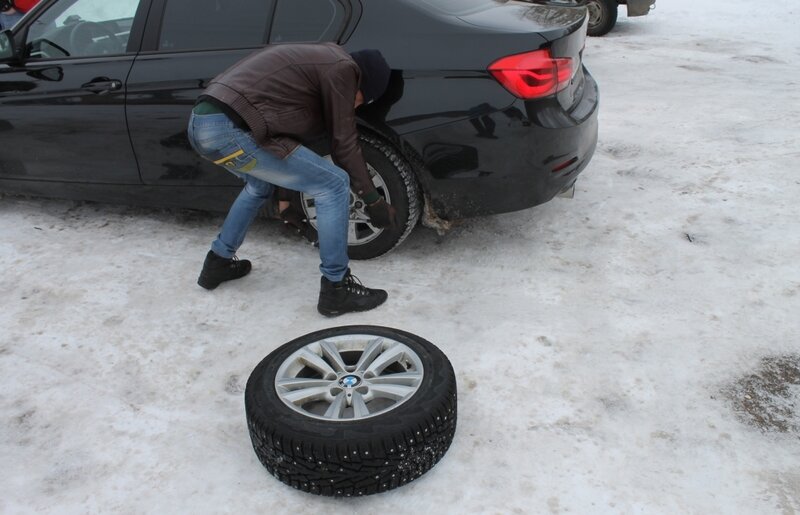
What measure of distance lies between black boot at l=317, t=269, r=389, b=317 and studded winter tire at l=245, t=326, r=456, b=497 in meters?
0.54

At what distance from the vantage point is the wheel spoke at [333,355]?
2.58 metres

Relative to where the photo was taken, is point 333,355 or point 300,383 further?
point 333,355

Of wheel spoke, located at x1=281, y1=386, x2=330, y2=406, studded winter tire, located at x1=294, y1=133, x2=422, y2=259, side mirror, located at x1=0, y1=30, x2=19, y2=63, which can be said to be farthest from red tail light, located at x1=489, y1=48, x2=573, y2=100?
side mirror, located at x1=0, y1=30, x2=19, y2=63

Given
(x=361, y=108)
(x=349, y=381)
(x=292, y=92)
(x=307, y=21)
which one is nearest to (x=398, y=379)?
(x=349, y=381)

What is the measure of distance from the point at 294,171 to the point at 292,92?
340 millimetres

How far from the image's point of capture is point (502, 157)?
11.0 ft

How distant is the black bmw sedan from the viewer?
328cm

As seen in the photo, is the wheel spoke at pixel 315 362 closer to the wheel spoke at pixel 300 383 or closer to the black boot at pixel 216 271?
the wheel spoke at pixel 300 383

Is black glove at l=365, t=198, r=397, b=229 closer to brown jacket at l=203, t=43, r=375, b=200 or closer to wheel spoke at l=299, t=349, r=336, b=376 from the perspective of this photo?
brown jacket at l=203, t=43, r=375, b=200

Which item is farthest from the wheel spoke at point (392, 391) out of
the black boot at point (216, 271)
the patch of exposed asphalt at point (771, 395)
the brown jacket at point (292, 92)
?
the black boot at point (216, 271)

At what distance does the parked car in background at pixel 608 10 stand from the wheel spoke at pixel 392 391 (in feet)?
28.6

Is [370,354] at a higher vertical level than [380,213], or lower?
lower

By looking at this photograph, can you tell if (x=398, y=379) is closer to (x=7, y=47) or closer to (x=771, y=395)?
(x=771, y=395)

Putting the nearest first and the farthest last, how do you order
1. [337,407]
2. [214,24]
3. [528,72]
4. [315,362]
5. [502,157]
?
[337,407]
[315,362]
[528,72]
[502,157]
[214,24]
